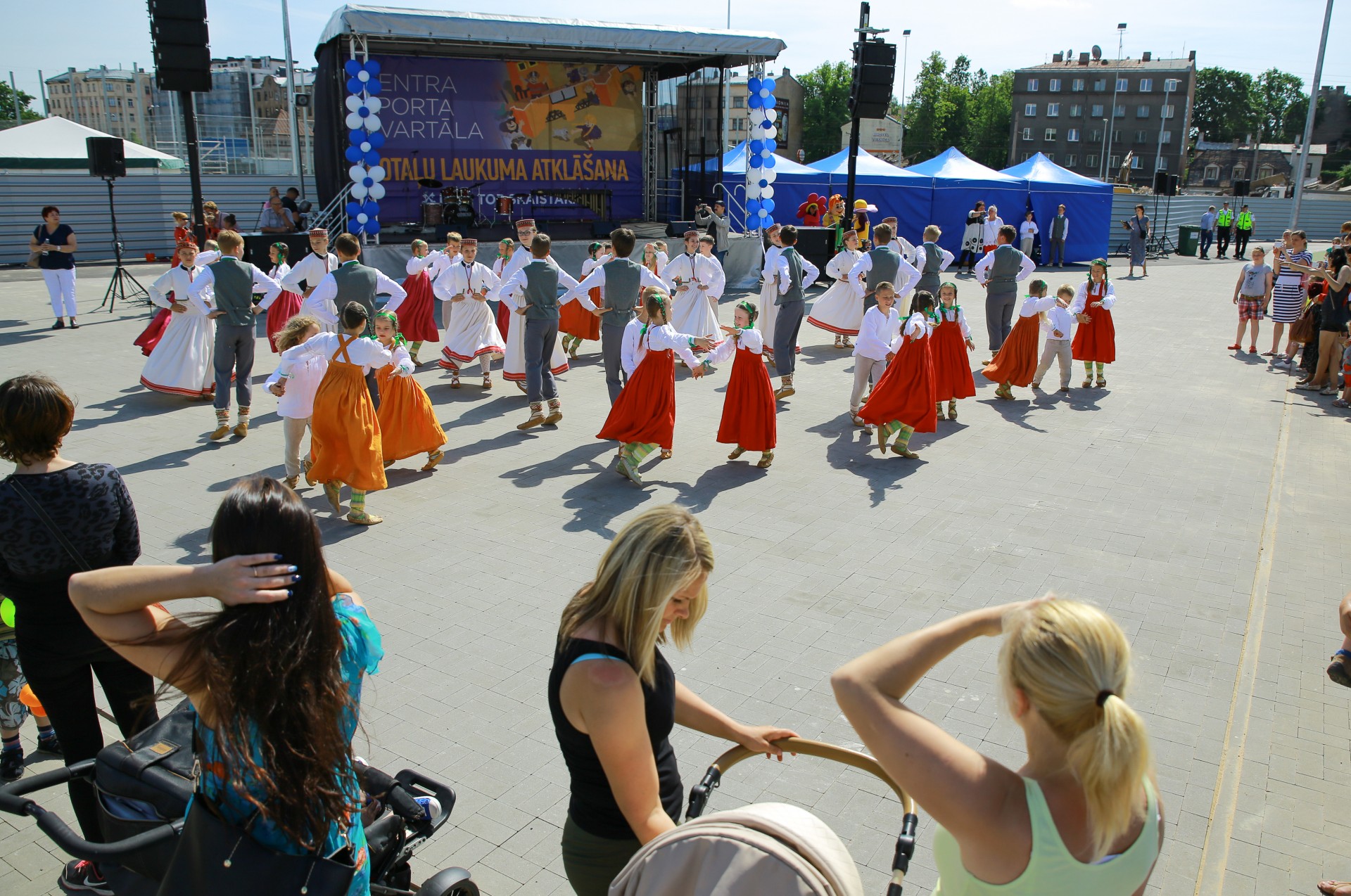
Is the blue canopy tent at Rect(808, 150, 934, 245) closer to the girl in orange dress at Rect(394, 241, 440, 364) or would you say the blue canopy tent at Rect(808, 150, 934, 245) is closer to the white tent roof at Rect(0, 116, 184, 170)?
the girl in orange dress at Rect(394, 241, 440, 364)

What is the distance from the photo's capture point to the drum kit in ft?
62.4

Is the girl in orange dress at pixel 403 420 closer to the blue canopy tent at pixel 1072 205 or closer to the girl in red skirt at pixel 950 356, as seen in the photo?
the girl in red skirt at pixel 950 356

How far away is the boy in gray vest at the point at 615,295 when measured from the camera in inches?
359

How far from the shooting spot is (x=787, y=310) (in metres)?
10.7

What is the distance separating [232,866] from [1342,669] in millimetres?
3205

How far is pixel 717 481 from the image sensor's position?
7875mm

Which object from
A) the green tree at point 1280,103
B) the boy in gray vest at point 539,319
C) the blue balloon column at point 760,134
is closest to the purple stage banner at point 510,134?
the blue balloon column at point 760,134

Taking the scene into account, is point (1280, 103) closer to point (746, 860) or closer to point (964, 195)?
point (964, 195)

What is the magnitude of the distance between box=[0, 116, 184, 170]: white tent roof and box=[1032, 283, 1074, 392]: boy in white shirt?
1854cm

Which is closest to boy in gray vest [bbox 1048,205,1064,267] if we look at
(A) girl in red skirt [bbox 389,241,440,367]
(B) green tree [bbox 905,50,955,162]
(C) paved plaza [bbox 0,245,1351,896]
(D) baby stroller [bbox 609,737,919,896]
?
(C) paved plaza [bbox 0,245,1351,896]

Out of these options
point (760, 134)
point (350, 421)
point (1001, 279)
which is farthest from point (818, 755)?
point (760, 134)

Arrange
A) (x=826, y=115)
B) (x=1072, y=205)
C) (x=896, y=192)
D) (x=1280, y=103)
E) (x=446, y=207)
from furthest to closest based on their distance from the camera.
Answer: (x=1280, y=103) < (x=826, y=115) < (x=1072, y=205) < (x=896, y=192) < (x=446, y=207)

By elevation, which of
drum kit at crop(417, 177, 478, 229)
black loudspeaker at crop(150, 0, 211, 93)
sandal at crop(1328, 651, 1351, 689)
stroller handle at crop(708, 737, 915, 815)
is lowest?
sandal at crop(1328, 651, 1351, 689)

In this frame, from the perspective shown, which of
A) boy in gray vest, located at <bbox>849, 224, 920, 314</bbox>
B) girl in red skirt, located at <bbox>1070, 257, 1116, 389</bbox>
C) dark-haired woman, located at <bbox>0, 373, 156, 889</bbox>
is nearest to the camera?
dark-haired woman, located at <bbox>0, 373, 156, 889</bbox>
